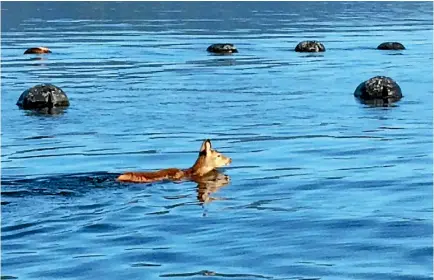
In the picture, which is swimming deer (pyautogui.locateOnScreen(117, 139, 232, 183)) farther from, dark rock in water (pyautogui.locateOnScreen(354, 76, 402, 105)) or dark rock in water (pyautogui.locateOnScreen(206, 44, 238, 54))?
dark rock in water (pyautogui.locateOnScreen(206, 44, 238, 54))

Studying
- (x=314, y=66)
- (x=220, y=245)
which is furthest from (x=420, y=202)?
(x=314, y=66)

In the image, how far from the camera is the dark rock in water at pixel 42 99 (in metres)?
30.8

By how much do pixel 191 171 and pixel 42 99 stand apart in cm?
1270

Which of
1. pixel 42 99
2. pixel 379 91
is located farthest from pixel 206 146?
pixel 379 91

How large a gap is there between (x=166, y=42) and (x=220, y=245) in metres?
50.1

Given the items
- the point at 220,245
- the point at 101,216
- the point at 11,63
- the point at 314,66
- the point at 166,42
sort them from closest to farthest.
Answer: the point at 220,245 < the point at 101,216 < the point at 314,66 < the point at 11,63 < the point at 166,42

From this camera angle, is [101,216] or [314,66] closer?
[101,216]

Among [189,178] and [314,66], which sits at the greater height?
[314,66]

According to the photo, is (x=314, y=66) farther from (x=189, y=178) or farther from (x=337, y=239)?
(x=337, y=239)

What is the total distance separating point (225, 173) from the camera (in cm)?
1981

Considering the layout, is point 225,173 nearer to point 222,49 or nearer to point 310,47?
point 222,49

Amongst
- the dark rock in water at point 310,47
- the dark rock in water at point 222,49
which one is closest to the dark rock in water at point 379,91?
the dark rock in water at point 310,47

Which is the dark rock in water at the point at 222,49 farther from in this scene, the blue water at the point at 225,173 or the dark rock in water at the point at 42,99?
the dark rock in water at the point at 42,99

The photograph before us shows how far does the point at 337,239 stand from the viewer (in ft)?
46.9
